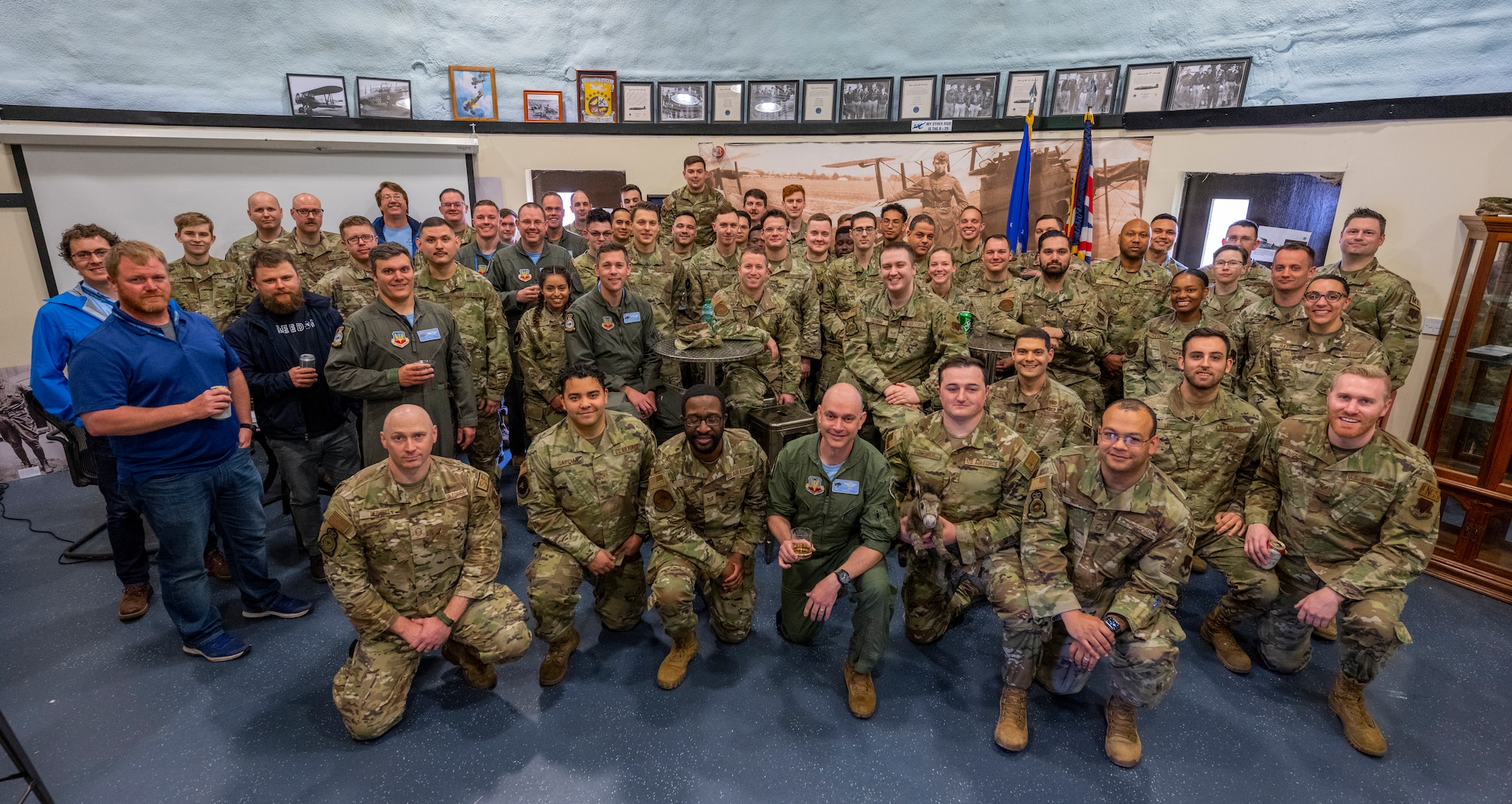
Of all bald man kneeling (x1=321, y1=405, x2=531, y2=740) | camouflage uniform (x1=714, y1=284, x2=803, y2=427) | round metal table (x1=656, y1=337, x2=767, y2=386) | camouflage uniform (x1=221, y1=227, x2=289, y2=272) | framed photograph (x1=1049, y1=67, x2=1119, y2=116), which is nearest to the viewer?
bald man kneeling (x1=321, y1=405, x2=531, y2=740)

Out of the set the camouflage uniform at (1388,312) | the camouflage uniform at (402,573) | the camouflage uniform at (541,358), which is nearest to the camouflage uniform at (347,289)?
the camouflage uniform at (541,358)

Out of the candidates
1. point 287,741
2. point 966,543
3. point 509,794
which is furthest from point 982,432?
point 287,741

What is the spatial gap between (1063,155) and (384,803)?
719 cm

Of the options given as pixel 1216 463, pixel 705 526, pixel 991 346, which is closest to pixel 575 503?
pixel 705 526

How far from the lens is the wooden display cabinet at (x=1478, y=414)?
4.08m

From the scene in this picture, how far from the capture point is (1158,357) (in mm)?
4422

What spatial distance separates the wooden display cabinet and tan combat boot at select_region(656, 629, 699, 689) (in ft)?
15.0

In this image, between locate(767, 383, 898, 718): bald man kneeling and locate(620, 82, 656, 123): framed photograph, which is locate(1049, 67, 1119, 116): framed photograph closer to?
locate(620, 82, 656, 123): framed photograph

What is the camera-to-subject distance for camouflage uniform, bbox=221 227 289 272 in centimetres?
523

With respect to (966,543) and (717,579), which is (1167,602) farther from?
(717,579)

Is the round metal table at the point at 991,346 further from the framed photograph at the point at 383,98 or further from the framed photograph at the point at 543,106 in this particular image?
the framed photograph at the point at 383,98

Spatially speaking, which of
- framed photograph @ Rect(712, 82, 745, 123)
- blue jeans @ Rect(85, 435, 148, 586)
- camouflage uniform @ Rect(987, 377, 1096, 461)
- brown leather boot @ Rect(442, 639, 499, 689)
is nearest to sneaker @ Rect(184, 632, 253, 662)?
blue jeans @ Rect(85, 435, 148, 586)

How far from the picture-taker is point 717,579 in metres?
3.38

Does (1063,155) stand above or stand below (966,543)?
above
